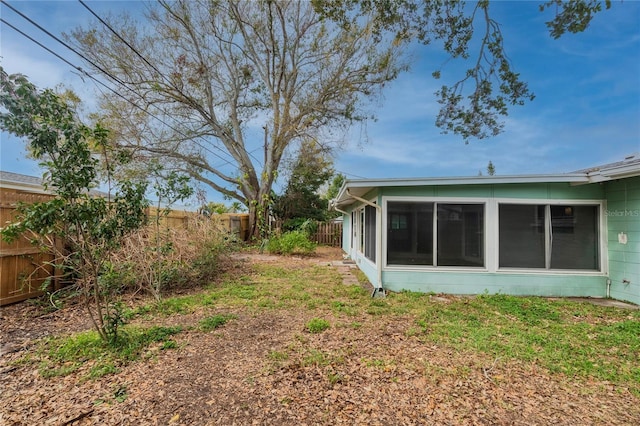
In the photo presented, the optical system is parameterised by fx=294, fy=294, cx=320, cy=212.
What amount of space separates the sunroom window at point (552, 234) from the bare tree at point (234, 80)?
8589 millimetres

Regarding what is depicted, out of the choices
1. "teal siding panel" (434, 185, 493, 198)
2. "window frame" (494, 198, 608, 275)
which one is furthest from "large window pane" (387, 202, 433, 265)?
"window frame" (494, 198, 608, 275)

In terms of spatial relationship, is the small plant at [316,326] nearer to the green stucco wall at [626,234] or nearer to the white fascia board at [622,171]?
the white fascia board at [622,171]

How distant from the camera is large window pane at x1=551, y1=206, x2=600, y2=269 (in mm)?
5914

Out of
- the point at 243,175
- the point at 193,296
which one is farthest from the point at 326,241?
the point at 193,296

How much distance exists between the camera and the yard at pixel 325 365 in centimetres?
232

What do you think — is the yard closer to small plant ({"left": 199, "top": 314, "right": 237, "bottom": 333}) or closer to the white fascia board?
small plant ({"left": 199, "top": 314, "right": 237, "bottom": 333})

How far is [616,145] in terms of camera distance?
8.52 metres

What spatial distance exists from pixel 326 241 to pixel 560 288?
1177 cm

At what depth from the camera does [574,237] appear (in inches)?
233

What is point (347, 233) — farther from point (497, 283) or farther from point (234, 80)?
point (234, 80)

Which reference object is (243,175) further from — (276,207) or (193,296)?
(193,296)

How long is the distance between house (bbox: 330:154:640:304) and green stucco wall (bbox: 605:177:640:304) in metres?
0.04

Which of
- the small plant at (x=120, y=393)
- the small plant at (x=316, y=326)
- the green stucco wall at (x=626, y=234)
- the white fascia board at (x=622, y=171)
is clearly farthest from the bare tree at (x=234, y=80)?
the small plant at (x=120, y=393)

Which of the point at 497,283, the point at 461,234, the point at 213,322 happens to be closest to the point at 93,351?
the point at 213,322
